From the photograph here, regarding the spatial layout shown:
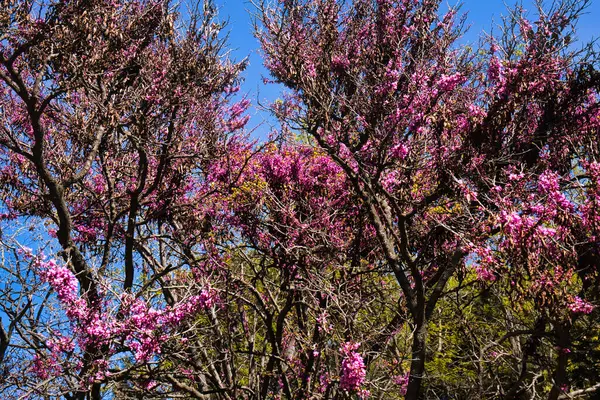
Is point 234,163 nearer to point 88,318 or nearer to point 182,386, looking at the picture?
point 182,386

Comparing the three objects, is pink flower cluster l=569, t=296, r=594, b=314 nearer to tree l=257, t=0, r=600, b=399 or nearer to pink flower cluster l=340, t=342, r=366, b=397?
tree l=257, t=0, r=600, b=399

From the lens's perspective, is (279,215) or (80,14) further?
(279,215)

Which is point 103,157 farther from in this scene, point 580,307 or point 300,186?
point 580,307

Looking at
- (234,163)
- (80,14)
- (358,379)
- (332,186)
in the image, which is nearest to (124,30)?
(80,14)

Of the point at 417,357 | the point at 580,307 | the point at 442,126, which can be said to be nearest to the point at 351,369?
the point at 417,357

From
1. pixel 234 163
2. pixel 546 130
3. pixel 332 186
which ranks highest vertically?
pixel 234 163

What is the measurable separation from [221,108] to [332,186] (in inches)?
102

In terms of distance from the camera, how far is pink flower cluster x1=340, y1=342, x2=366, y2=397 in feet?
20.1

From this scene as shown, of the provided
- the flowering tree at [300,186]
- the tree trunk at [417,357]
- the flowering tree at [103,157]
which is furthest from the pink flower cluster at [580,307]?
the flowering tree at [103,157]

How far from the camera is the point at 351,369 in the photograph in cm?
614

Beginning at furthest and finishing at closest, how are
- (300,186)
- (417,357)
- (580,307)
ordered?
(300,186) < (417,357) < (580,307)

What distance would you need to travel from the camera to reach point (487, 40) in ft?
29.4

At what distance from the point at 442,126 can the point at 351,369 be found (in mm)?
4276

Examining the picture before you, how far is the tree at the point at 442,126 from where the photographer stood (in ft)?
22.9
